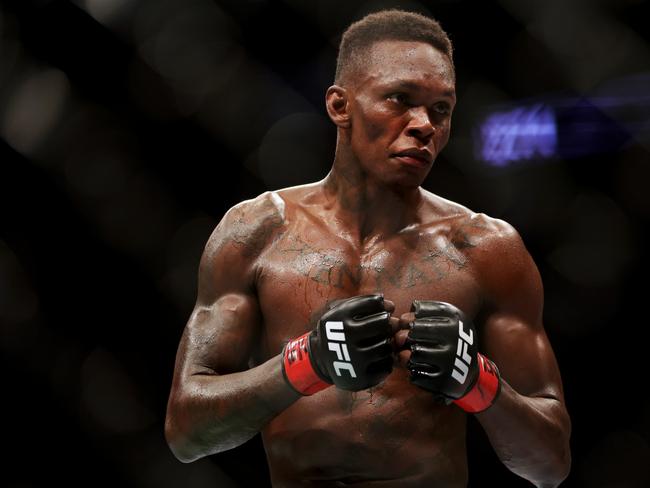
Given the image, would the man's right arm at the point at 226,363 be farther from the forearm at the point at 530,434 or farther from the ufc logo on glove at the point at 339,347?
the forearm at the point at 530,434

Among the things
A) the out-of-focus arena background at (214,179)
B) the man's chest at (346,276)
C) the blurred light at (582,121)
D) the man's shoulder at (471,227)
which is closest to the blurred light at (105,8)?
the out-of-focus arena background at (214,179)

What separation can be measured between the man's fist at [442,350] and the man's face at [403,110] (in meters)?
0.30

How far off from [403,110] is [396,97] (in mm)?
26

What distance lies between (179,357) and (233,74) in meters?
0.78

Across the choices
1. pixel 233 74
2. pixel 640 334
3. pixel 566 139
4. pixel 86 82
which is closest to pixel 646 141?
pixel 566 139

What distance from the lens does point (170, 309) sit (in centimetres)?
209

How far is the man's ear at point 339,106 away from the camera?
155cm

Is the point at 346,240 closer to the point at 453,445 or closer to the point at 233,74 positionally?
the point at 453,445

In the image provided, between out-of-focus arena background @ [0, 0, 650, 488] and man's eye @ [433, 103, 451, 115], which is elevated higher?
man's eye @ [433, 103, 451, 115]

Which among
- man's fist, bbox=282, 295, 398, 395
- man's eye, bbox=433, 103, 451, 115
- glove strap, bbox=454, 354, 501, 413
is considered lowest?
glove strap, bbox=454, 354, 501, 413

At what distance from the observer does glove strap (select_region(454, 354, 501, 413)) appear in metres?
1.29

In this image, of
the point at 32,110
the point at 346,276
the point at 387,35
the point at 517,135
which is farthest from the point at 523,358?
the point at 32,110

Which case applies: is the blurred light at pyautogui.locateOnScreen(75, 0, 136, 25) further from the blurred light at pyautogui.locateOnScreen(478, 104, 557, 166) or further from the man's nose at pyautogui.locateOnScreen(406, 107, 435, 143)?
the blurred light at pyautogui.locateOnScreen(478, 104, 557, 166)

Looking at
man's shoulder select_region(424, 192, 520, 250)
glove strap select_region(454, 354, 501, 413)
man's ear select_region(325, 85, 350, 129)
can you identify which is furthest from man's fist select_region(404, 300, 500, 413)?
man's ear select_region(325, 85, 350, 129)
